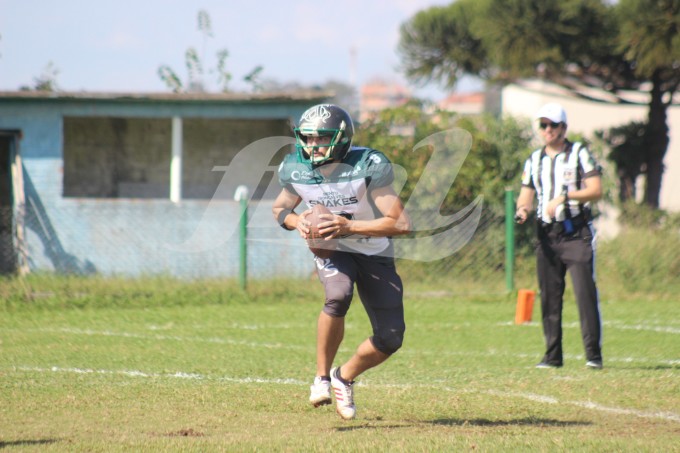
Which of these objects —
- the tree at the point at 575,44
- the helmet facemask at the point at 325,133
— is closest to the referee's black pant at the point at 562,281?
the helmet facemask at the point at 325,133

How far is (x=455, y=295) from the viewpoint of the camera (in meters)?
15.9

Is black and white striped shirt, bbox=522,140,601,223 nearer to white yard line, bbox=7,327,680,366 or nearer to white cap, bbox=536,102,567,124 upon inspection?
white cap, bbox=536,102,567,124

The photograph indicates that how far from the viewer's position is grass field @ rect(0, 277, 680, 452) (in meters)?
6.05

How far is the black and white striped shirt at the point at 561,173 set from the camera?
29.2 ft

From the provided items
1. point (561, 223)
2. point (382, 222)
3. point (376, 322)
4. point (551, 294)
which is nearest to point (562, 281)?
point (551, 294)

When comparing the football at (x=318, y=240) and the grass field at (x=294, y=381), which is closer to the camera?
the grass field at (x=294, y=381)

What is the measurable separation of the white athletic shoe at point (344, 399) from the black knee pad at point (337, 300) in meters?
0.46

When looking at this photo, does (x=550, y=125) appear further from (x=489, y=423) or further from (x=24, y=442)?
(x=24, y=442)

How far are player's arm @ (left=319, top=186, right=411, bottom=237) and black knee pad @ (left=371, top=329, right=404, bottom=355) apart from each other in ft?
2.16

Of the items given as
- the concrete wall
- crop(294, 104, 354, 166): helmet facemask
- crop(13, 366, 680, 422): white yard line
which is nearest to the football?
crop(294, 104, 354, 166): helmet facemask

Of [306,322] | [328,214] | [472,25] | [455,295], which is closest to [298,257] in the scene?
[455,295]

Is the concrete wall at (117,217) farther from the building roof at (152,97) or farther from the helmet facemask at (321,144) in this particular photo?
the helmet facemask at (321,144)

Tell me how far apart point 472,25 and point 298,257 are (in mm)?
8148

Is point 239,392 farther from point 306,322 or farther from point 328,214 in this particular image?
point 306,322
